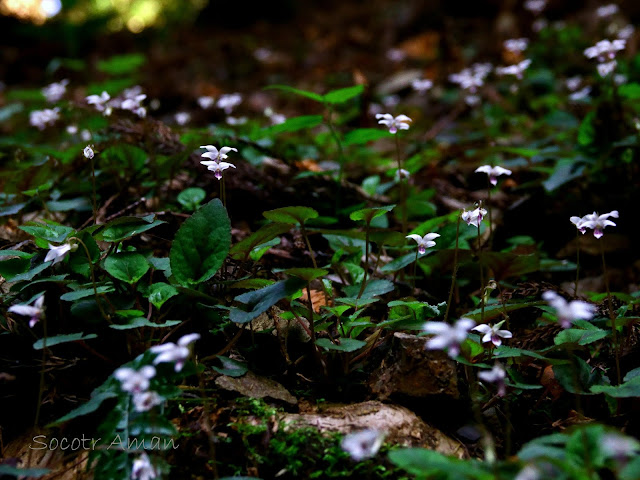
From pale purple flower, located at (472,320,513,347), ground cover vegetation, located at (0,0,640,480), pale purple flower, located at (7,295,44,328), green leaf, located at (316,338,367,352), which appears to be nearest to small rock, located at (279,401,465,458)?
ground cover vegetation, located at (0,0,640,480)

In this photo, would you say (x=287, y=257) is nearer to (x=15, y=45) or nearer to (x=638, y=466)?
(x=638, y=466)

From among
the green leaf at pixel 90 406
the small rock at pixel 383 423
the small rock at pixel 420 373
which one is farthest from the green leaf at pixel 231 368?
the small rock at pixel 420 373

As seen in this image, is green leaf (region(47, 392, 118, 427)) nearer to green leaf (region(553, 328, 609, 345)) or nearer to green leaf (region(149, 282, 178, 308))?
green leaf (region(149, 282, 178, 308))

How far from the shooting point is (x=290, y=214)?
5.95ft

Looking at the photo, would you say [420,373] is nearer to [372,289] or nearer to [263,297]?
[372,289]

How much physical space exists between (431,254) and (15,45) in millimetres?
10739

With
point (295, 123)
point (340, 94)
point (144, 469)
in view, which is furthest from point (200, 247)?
point (340, 94)

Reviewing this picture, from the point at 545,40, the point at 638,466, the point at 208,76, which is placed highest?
the point at 638,466

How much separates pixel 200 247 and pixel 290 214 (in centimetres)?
31

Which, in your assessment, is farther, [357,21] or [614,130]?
[357,21]

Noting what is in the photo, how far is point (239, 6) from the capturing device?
11297mm

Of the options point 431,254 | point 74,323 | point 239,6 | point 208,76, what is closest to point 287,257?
point 431,254

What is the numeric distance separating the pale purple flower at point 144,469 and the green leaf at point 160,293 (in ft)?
1.73

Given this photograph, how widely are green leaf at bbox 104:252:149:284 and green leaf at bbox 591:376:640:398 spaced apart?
1.36 m
